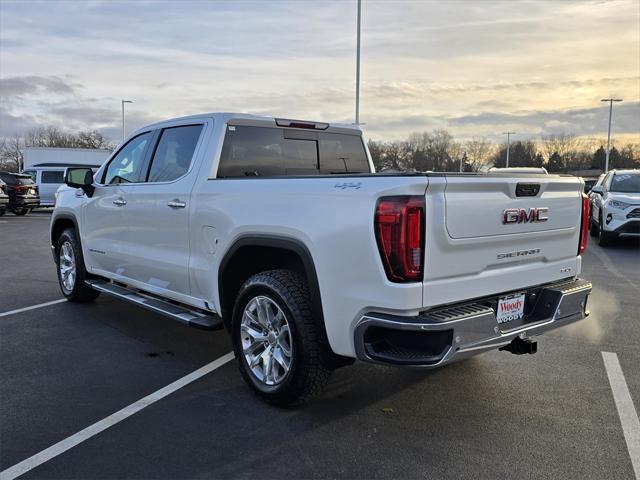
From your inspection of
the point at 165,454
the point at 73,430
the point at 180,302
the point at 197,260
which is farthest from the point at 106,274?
the point at 165,454

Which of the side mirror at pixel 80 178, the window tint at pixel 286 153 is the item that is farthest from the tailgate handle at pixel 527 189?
the side mirror at pixel 80 178

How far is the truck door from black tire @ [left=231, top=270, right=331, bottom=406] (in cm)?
100

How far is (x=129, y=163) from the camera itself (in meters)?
5.60

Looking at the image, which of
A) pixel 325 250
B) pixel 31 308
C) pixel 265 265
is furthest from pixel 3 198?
pixel 325 250

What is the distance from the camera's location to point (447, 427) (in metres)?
3.58

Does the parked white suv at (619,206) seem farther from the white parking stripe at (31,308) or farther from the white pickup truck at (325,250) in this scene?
the white parking stripe at (31,308)

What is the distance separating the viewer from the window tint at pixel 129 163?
17.7 feet

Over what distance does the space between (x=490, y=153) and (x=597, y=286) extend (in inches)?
3317

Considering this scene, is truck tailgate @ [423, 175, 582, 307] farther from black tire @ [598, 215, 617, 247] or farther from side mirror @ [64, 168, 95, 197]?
black tire @ [598, 215, 617, 247]

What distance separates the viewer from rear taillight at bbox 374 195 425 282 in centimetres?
301

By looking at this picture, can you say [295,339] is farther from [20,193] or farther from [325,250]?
[20,193]

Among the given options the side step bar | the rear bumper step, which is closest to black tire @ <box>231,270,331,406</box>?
the rear bumper step

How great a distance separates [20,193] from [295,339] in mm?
22257

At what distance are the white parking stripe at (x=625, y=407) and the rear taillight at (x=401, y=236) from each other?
1611mm
